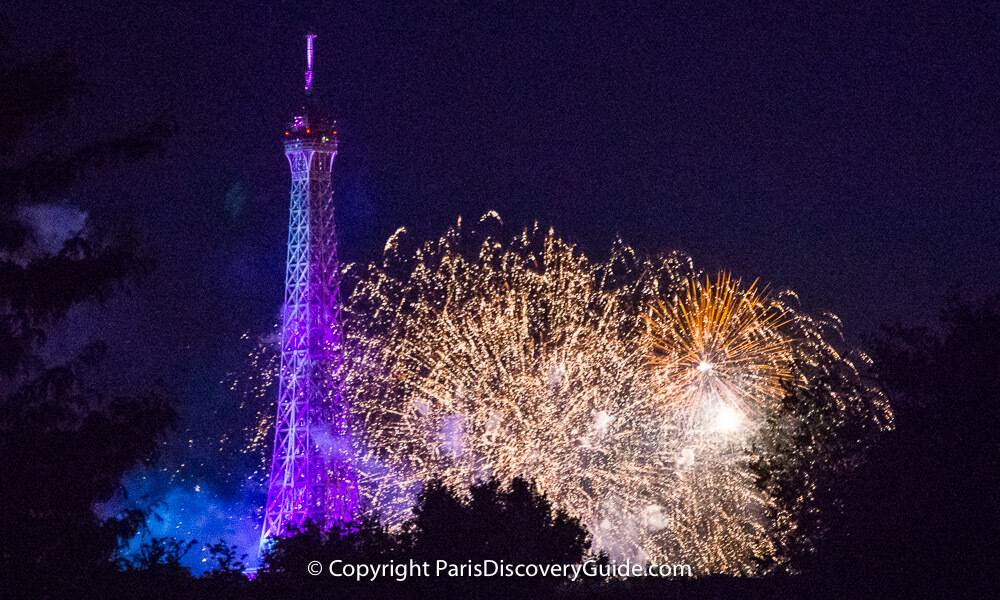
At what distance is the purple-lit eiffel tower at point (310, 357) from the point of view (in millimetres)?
50719

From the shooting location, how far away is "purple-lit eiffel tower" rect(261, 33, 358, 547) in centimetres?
5072

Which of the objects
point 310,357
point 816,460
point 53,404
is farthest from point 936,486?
point 310,357

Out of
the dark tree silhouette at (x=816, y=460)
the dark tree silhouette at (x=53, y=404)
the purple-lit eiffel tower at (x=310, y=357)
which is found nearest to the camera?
the dark tree silhouette at (x=53, y=404)

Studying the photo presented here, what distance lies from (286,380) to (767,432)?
23445 millimetres

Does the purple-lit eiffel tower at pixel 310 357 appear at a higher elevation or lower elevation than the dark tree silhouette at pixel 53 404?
higher

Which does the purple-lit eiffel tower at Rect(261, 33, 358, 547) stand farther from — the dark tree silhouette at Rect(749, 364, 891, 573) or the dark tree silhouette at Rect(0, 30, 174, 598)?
the dark tree silhouette at Rect(0, 30, 174, 598)

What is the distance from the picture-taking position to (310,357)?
5112 cm

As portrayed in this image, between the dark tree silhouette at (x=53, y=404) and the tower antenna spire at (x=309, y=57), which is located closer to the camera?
the dark tree silhouette at (x=53, y=404)

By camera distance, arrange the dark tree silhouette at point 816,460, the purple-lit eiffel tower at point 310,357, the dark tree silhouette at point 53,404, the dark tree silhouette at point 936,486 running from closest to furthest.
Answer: the dark tree silhouette at point 53,404
the dark tree silhouette at point 936,486
the dark tree silhouette at point 816,460
the purple-lit eiffel tower at point 310,357

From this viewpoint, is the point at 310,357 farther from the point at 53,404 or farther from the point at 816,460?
the point at 53,404

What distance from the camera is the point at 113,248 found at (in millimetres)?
18266

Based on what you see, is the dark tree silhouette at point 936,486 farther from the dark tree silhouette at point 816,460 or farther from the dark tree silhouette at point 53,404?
the dark tree silhouette at point 53,404

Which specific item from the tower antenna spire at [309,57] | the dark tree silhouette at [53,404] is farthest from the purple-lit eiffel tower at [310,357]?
the dark tree silhouette at [53,404]

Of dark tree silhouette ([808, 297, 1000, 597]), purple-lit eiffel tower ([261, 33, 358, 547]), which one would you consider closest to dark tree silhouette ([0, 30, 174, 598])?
dark tree silhouette ([808, 297, 1000, 597])
